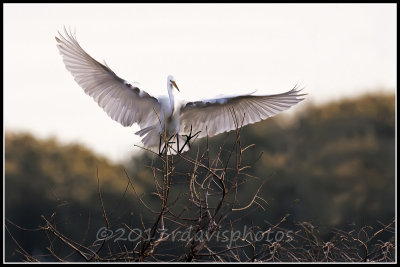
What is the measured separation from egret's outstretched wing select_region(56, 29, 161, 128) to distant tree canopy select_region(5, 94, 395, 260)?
10153mm

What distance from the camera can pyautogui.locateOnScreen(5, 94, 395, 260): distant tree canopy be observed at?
54.3ft

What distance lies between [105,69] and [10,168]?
1437 cm

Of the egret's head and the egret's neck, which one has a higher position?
the egret's head

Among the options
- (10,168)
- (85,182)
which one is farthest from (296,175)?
(10,168)

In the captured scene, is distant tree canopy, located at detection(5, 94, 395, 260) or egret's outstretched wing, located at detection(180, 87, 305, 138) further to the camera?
distant tree canopy, located at detection(5, 94, 395, 260)

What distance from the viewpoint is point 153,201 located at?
15.7 m

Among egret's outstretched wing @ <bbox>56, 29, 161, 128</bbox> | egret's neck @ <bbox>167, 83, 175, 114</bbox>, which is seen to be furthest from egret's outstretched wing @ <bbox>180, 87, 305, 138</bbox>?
egret's outstretched wing @ <bbox>56, 29, 161, 128</bbox>

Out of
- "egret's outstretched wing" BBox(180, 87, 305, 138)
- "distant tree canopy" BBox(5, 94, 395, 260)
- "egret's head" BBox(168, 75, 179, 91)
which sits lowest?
"distant tree canopy" BBox(5, 94, 395, 260)

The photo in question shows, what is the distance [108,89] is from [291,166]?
13283 millimetres

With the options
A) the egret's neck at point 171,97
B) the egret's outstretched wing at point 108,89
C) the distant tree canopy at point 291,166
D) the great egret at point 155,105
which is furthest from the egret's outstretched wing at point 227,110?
the distant tree canopy at point 291,166

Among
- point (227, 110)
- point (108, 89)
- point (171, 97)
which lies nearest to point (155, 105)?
point (171, 97)

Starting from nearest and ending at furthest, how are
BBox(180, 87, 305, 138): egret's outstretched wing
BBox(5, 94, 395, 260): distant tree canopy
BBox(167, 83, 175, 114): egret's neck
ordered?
BBox(167, 83, 175, 114): egret's neck → BBox(180, 87, 305, 138): egret's outstretched wing → BBox(5, 94, 395, 260): distant tree canopy

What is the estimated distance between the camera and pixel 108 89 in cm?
519

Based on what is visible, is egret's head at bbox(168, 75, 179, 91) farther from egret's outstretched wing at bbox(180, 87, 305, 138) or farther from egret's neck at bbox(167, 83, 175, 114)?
egret's outstretched wing at bbox(180, 87, 305, 138)
